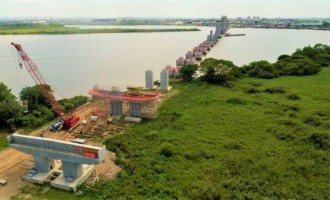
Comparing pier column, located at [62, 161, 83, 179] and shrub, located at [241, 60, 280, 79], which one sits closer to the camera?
pier column, located at [62, 161, 83, 179]

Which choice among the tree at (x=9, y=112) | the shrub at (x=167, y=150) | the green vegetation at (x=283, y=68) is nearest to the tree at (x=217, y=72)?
the green vegetation at (x=283, y=68)

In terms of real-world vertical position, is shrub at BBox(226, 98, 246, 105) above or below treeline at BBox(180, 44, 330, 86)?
below

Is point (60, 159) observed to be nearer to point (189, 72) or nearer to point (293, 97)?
point (293, 97)

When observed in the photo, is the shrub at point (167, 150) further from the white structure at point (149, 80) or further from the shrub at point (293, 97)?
the white structure at point (149, 80)

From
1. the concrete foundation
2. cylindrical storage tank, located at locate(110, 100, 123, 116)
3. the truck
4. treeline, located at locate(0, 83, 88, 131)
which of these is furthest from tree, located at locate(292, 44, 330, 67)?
the concrete foundation

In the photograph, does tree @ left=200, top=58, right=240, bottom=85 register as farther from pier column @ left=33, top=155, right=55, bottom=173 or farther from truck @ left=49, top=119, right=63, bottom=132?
pier column @ left=33, top=155, right=55, bottom=173

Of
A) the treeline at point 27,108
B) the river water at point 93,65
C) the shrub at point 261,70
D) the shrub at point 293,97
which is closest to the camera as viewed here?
the treeline at point 27,108
